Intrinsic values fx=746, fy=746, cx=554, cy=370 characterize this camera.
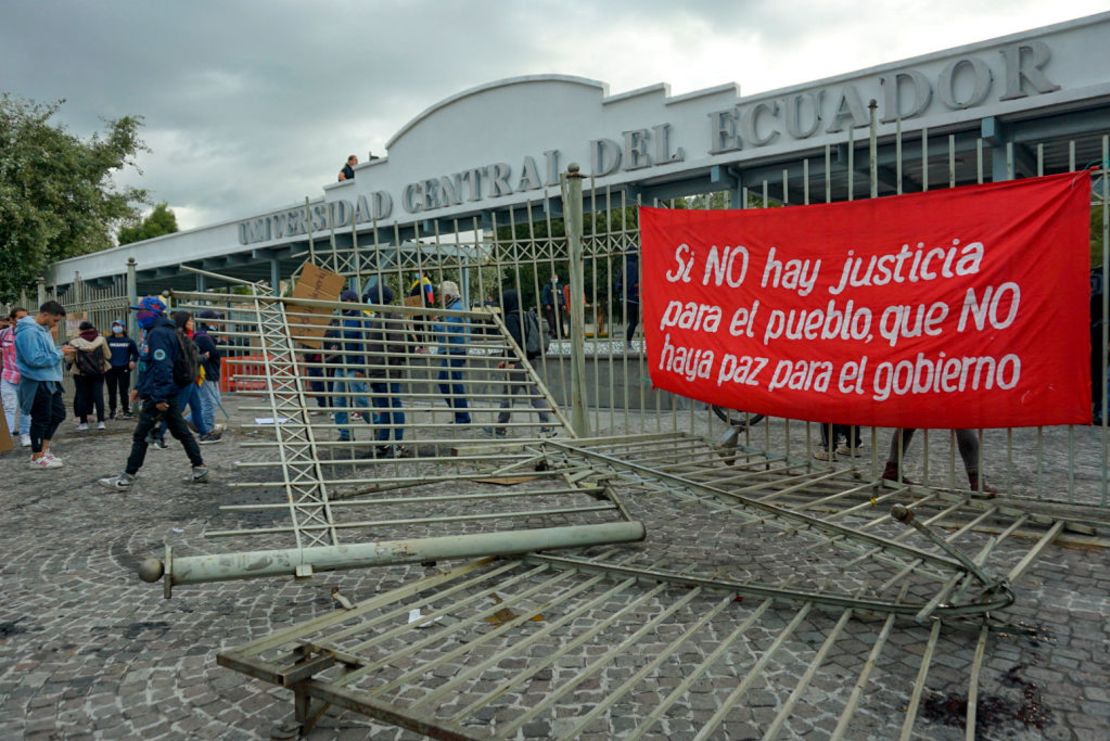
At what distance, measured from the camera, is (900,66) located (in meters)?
11.5

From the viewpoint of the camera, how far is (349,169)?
69.7 ft

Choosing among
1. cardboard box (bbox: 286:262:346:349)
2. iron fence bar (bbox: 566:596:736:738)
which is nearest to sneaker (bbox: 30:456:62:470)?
cardboard box (bbox: 286:262:346:349)

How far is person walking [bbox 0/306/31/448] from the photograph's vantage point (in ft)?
31.1

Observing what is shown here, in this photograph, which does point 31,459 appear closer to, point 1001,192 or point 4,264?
point 1001,192

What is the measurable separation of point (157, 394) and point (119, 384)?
303 inches

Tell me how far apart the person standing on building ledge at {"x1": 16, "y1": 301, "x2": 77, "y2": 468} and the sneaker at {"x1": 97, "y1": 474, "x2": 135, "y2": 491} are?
1847mm

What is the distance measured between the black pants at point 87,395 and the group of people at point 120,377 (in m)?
0.02

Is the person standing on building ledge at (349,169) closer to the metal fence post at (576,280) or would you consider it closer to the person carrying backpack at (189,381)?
the person carrying backpack at (189,381)

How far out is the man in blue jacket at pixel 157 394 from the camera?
22.2 ft

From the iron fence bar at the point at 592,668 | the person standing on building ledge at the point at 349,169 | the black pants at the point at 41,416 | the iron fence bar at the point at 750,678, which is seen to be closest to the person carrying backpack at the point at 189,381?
the black pants at the point at 41,416

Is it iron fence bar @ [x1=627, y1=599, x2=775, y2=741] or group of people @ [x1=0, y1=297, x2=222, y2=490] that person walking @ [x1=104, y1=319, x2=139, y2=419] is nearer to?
group of people @ [x1=0, y1=297, x2=222, y2=490]

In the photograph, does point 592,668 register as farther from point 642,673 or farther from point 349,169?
point 349,169

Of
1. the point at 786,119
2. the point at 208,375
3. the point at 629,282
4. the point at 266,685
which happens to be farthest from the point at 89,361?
the point at 786,119

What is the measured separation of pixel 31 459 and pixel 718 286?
814cm
